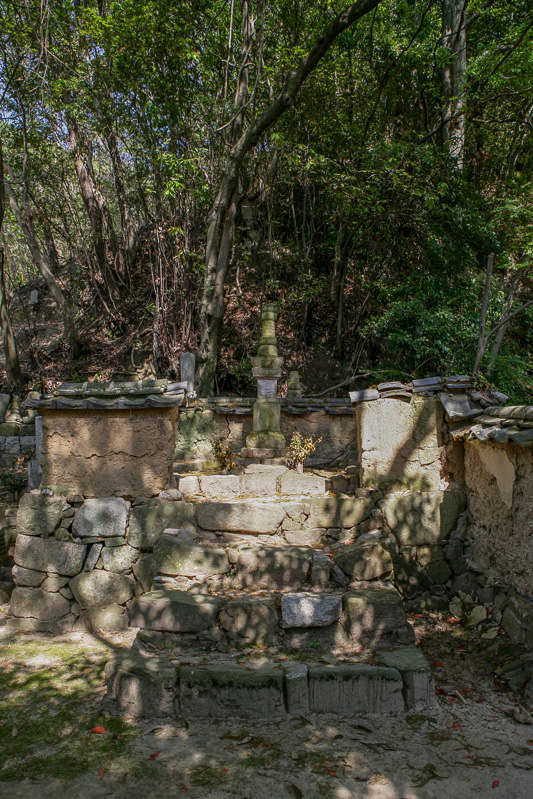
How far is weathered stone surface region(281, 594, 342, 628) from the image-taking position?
13.9ft

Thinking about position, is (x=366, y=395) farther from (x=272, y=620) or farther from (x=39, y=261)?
(x=39, y=261)

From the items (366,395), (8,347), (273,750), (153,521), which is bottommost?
(273,750)

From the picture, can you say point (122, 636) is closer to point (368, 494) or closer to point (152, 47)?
point (368, 494)

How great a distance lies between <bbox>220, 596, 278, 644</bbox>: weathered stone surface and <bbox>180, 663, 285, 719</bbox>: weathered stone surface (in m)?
0.54

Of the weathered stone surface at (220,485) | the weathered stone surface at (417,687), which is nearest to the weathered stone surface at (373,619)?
the weathered stone surface at (417,687)

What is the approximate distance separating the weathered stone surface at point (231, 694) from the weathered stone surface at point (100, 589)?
6.35 feet

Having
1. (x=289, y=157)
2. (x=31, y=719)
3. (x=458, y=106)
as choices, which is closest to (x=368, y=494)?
(x=31, y=719)

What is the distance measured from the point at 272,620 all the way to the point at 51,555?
8.60 ft

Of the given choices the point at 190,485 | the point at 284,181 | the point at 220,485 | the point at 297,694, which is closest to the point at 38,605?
the point at 190,485

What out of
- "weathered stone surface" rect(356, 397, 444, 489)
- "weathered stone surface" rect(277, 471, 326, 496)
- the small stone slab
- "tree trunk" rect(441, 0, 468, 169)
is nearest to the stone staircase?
"weathered stone surface" rect(356, 397, 444, 489)

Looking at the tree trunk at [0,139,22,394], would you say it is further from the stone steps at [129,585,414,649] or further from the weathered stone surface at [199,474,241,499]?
the stone steps at [129,585,414,649]

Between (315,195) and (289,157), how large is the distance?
8.22 feet

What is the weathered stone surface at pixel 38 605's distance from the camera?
17.8ft

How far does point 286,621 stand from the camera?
4.27 m
